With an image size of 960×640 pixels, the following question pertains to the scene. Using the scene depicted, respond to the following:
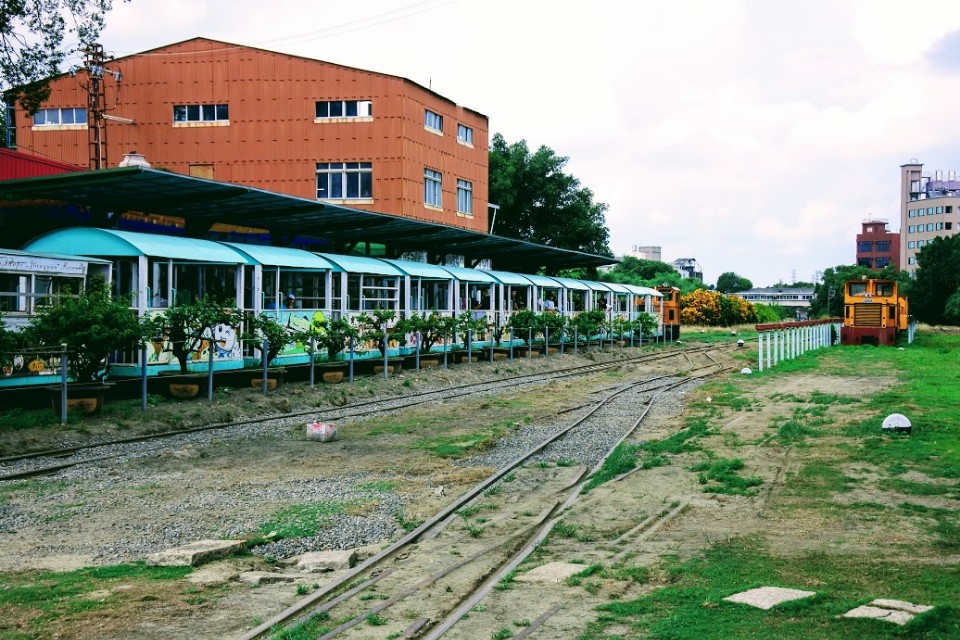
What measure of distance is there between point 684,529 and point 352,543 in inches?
115

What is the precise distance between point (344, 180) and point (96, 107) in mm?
10686

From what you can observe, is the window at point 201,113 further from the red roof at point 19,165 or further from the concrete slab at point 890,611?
the concrete slab at point 890,611

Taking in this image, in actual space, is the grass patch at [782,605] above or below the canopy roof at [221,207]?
below

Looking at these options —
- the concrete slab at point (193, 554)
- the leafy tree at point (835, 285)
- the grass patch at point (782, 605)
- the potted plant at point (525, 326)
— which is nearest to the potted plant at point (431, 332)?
the potted plant at point (525, 326)

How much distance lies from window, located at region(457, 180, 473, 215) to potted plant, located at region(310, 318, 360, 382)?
2154cm

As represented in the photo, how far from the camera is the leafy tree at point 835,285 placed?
10275 cm

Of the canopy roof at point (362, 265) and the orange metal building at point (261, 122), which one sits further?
the orange metal building at point (261, 122)

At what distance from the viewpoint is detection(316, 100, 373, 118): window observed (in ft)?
130

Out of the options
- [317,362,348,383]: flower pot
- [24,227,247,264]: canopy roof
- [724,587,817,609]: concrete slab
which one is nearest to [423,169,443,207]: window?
[317,362,348,383]: flower pot

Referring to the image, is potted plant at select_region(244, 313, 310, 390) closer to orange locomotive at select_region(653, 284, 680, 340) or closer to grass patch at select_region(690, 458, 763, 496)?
grass patch at select_region(690, 458, 763, 496)

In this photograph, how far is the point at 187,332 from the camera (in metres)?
18.9

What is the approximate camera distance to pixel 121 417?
15.9 m

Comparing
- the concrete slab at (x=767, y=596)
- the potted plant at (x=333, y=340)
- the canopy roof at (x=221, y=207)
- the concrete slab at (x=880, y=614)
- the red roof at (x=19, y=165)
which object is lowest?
the concrete slab at (x=767, y=596)

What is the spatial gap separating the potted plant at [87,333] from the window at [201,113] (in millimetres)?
25428
